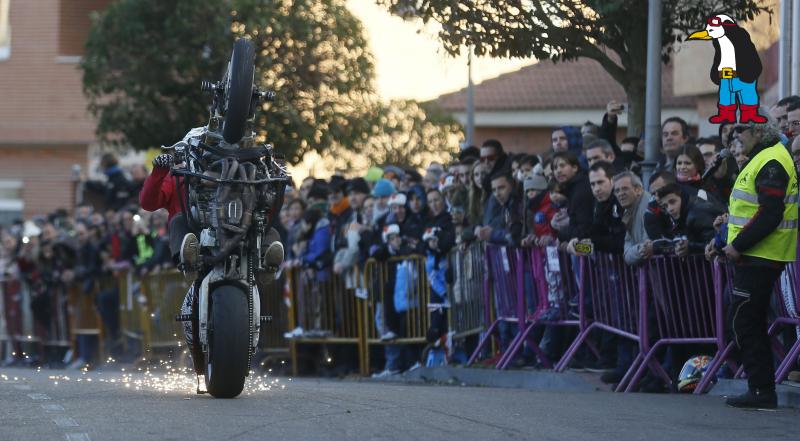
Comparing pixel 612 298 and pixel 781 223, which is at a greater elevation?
pixel 781 223

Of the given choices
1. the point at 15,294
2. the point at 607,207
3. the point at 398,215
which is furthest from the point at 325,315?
the point at 15,294

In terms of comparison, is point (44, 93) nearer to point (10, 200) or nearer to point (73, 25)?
point (73, 25)

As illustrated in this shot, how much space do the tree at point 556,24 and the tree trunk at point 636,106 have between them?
5.6 inches

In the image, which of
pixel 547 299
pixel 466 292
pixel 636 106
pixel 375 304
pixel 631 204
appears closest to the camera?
pixel 631 204

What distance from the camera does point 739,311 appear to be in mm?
11398

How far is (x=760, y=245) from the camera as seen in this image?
1130cm

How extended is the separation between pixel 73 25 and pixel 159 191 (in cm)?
2899

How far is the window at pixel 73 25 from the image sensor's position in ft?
129

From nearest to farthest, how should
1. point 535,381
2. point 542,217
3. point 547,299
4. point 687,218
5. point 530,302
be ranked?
point 687,218, point 535,381, point 547,299, point 542,217, point 530,302

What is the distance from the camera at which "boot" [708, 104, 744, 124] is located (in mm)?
14231

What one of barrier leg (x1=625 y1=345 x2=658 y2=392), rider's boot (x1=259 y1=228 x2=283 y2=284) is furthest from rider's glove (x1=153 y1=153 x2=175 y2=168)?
barrier leg (x1=625 y1=345 x2=658 y2=392)

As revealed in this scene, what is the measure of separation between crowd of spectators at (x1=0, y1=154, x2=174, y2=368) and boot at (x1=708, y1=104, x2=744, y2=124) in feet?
30.8

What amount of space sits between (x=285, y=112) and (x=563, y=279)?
41.7ft

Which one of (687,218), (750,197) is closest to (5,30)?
(687,218)
